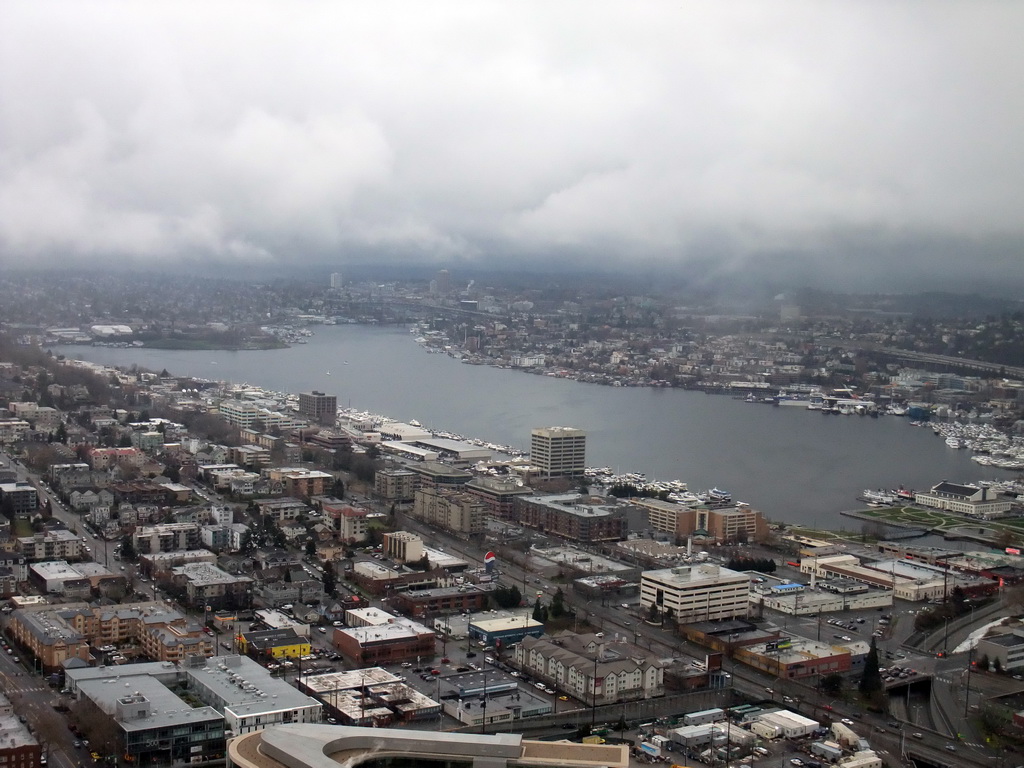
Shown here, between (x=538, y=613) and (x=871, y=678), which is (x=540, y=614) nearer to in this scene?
(x=538, y=613)

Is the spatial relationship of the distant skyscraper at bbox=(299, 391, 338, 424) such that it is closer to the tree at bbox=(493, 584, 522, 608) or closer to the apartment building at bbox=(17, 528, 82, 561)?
the apartment building at bbox=(17, 528, 82, 561)

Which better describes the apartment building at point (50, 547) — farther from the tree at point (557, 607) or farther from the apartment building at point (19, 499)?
the tree at point (557, 607)

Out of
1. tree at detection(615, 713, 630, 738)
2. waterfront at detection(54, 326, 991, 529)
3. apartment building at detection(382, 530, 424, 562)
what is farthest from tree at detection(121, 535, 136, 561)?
waterfront at detection(54, 326, 991, 529)

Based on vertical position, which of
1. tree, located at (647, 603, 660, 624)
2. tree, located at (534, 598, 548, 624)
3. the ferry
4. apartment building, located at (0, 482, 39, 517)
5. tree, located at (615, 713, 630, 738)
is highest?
apartment building, located at (0, 482, 39, 517)

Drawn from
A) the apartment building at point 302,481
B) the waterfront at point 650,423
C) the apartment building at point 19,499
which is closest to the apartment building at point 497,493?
the apartment building at point 302,481

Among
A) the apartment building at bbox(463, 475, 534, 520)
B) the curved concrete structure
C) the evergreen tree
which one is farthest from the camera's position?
the apartment building at bbox(463, 475, 534, 520)

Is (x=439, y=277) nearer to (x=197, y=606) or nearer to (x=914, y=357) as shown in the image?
(x=914, y=357)
